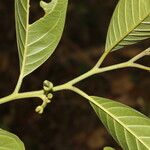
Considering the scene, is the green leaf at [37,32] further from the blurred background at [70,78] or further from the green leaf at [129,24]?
the blurred background at [70,78]

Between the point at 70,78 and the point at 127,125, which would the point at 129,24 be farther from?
the point at 70,78

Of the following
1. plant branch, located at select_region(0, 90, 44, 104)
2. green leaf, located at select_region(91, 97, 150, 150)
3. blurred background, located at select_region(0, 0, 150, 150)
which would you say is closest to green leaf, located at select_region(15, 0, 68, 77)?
plant branch, located at select_region(0, 90, 44, 104)

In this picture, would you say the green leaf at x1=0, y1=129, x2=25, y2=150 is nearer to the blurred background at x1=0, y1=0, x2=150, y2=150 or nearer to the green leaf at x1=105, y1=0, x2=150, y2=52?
the green leaf at x1=105, y1=0, x2=150, y2=52

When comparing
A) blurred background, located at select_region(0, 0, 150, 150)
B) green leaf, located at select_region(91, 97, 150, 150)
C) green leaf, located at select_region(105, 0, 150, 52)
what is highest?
green leaf, located at select_region(105, 0, 150, 52)

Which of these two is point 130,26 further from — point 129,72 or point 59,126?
point 129,72

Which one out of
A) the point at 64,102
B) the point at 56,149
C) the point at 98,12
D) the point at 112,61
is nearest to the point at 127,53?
the point at 112,61

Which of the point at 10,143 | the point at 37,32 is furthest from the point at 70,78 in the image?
the point at 10,143
